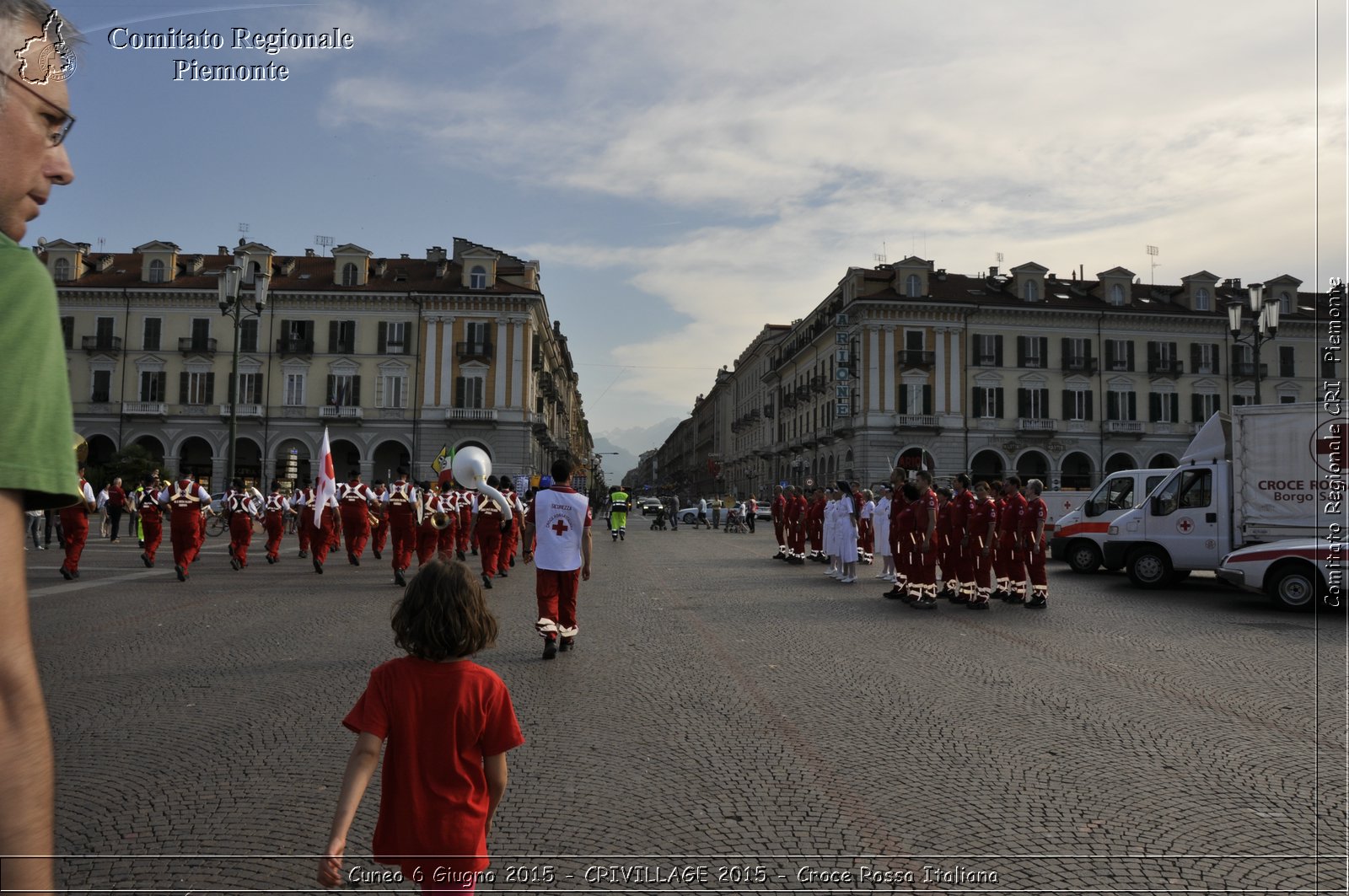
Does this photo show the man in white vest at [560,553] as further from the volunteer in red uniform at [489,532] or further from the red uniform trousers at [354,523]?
the red uniform trousers at [354,523]

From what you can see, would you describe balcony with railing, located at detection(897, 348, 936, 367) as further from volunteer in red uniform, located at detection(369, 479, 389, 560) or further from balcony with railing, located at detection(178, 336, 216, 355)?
volunteer in red uniform, located at detection(369, 479, 389, 560)

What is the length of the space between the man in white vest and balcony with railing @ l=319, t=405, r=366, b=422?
45866mm

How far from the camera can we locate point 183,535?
1487 cm

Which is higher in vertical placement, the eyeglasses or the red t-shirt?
the eyeglasses

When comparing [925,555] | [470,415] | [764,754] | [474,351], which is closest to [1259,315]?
[925,555]

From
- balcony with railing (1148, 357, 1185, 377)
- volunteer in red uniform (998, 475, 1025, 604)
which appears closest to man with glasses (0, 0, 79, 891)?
volunteer in red uniform (998, 475, 1025, 604)

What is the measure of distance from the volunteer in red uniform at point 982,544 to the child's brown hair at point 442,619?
453 inches

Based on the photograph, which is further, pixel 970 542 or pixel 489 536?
pixel 489 536

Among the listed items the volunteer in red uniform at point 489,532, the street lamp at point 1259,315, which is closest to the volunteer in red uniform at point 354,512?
the volunteer in red uniform at point 489,532

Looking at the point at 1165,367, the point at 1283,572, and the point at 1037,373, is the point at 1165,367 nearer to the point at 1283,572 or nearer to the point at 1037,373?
the point at 1037,373

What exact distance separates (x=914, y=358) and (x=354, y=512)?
4339cm

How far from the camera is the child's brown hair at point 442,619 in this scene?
8.55 ft

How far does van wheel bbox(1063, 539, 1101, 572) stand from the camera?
762 inches

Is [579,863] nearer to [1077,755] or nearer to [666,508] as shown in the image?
[1077,755]
